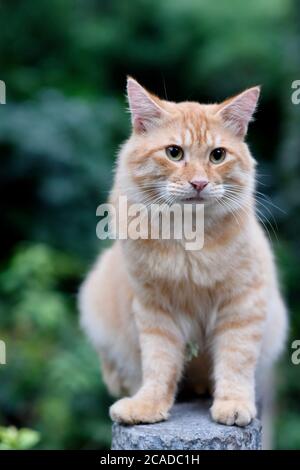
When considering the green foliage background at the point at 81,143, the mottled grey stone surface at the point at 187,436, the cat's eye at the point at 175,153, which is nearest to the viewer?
the mottled grey stone surface at the point at 187,436

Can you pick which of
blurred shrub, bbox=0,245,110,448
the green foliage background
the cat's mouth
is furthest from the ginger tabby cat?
blurred shrub, bbox=0,245,110,448

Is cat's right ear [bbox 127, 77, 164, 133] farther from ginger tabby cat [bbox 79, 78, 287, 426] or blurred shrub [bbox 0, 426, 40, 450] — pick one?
blurred shrub [bbox 0, 426, 40, 450]

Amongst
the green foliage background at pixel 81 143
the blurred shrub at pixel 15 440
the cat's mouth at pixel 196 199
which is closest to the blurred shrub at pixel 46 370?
the green foliage background at pixel 81 143

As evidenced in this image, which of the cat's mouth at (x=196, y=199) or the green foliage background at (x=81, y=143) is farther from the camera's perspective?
the green foliage background at (x=81, y=143)

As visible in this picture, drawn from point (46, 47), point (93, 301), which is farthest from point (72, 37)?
point (93, 301)

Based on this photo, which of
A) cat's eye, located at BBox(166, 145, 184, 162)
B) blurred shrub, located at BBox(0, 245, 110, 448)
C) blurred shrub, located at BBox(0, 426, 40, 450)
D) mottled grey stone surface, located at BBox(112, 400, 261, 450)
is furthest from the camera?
blurred shrub, located at BBox(0, 245, 110, 448)

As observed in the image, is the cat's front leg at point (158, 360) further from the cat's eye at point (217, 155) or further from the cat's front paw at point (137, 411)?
the cat's eye at point (217, 155)

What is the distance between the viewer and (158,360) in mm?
2617

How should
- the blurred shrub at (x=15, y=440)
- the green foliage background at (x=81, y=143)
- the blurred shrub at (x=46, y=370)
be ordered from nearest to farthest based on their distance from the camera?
the blurred shrub at (x=15, y=440) < the blurred shrub at (x=46, y=370) < the green foliage background at (x=81, y=143)

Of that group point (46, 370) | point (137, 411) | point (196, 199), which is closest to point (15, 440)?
point (137, 411)

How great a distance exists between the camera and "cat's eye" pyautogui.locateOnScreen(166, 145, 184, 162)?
97.7 inches

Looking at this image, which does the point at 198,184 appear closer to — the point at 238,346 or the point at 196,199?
the point at 196,199

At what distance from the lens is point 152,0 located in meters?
9.34

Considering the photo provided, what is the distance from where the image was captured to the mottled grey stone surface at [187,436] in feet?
7.78
